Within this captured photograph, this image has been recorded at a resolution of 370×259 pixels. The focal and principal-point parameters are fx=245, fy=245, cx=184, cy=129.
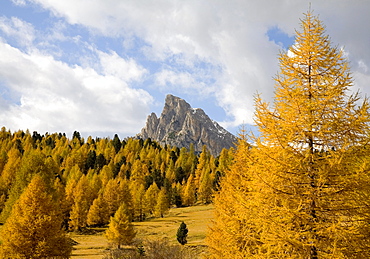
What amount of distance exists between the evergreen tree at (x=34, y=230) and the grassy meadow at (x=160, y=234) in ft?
46.5

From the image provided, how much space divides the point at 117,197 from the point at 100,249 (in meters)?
20.1

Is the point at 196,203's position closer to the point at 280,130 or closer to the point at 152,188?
the point at 152,188

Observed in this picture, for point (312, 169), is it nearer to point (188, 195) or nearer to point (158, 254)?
point (158, 254)

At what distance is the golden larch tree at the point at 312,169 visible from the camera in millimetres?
6047

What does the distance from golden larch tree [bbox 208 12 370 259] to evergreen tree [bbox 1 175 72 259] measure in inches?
633

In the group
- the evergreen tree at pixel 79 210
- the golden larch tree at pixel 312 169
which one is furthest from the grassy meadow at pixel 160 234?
the golden larch tree at pixel 312 169

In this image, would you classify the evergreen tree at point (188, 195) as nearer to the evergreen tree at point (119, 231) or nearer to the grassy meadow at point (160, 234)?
the grassy meadow at point (160, 234)

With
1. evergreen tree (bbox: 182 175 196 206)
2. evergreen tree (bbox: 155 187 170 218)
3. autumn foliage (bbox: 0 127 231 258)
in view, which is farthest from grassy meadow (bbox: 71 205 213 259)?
evergreen tree (bbox: 182 175 196 206)

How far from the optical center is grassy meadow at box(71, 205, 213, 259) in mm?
33156

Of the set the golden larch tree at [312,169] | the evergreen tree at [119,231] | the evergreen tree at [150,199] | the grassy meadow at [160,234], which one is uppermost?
the golden larch tree at [312,169]

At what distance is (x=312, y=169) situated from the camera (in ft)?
21.4

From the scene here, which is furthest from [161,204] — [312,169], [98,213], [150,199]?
[312,169]

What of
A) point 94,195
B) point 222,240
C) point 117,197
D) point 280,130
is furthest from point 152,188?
point 280,130

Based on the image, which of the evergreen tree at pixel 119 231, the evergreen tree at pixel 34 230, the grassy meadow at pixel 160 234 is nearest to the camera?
the evergreen tree at pixel 34 230
